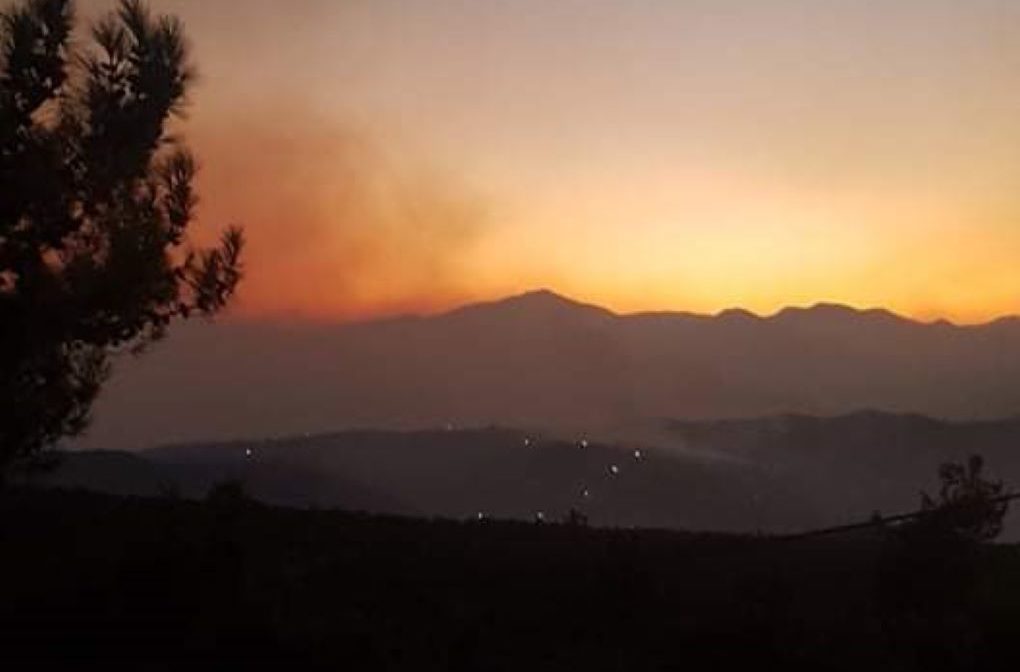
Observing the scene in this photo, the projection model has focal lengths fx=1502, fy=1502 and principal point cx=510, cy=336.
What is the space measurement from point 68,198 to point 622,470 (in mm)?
117689

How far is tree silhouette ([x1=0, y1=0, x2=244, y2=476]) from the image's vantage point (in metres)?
16.6

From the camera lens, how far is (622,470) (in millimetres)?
133000

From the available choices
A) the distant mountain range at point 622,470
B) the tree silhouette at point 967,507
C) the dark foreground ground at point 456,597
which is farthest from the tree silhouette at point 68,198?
the distant mountain range at point 622,470

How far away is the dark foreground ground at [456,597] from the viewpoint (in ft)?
56.3

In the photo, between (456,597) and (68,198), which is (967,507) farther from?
(68,198)

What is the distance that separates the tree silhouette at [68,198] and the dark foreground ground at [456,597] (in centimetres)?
228

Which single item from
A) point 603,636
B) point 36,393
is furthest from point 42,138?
point 603,636

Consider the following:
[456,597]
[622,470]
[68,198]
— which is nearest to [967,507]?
[456,597]

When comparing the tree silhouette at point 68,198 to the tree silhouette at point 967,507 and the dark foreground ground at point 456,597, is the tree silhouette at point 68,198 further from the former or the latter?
the tree silhouette at point 967,507

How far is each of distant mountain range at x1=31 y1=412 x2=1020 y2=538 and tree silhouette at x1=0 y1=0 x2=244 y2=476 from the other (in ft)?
201

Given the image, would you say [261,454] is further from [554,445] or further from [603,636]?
[603,636]

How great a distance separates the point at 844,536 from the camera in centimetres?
2662

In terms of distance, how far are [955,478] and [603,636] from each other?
8.44m

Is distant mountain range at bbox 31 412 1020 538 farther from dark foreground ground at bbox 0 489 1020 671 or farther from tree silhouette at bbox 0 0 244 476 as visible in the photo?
tree silhouette at bbox 0 0 244 476
